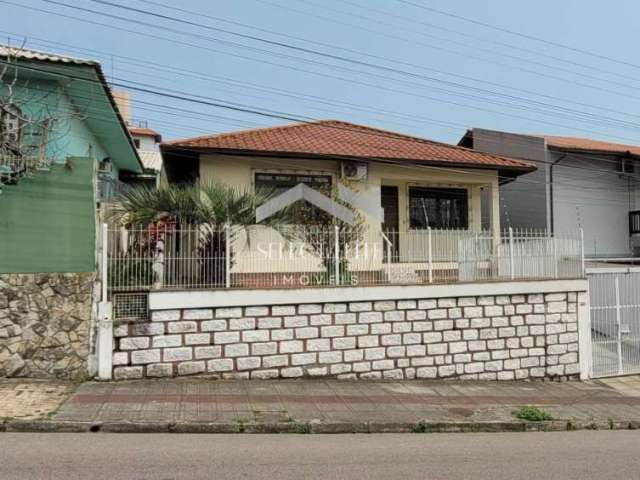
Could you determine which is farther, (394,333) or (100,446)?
(394,333)

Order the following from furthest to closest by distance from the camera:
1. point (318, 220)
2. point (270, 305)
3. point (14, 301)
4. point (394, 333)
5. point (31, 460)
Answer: point (318, 220)
point (394, 333)
point (270, 305)
point (14, 301)
point (31, 460)

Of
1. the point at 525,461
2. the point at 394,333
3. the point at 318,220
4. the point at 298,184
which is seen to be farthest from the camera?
the point at 298,184

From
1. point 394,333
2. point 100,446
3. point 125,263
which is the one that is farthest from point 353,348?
point 100,446

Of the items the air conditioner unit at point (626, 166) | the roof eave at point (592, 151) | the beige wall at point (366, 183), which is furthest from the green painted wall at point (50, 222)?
the air conditioner unit at point (626, 166)

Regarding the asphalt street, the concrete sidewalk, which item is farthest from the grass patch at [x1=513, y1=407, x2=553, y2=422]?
the asphalt street

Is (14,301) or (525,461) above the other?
(14,301)

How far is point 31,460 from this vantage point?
512 centimetres

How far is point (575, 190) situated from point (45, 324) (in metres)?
18.4

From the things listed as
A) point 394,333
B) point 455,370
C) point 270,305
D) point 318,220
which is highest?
point 318,220

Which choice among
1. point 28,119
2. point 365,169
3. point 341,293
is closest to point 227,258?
point 341,293

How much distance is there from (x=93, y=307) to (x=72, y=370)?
99 centimetres

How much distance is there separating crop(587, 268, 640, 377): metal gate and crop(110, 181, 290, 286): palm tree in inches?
304

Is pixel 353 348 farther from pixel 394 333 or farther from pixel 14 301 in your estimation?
pixel 14 301

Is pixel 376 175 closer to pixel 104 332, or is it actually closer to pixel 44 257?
pixel 104 332
